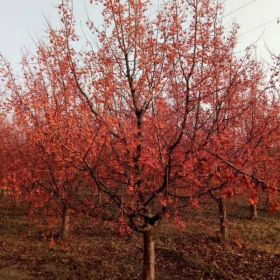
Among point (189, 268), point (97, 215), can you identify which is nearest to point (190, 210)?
point (189, 268)

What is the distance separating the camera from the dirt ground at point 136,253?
1157 cm

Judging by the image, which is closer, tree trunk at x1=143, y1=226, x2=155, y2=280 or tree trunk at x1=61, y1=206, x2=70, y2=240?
tree trunk at x1=143, y1=226, x2=155, y2=280

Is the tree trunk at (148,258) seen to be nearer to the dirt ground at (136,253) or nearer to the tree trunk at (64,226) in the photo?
the dirt ground at (136,253)

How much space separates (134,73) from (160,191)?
3.33 metres

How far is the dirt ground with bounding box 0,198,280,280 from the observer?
38.0ft

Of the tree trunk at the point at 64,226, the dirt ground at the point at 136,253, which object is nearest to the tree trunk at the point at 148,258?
the dirt ground at the point at 136,253

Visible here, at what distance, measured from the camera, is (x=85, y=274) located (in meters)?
11.4

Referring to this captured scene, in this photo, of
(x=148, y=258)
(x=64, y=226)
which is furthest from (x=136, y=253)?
(x=148, y=258)

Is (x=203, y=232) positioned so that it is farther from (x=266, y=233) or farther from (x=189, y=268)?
(x=189, y=268)

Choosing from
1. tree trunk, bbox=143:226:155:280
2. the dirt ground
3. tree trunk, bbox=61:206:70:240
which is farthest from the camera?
tree trunk, bbox=61:206:70:240

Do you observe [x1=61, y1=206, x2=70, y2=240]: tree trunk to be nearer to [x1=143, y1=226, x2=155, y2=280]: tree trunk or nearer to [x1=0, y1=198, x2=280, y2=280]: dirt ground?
[x1=0, y1=198, x2=280, y2=280]: dirt ground

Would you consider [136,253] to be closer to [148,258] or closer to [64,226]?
[64,226]

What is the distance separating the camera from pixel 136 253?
44.9ft

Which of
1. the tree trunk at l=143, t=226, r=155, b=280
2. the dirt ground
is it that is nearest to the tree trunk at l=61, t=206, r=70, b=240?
the dirt ground
